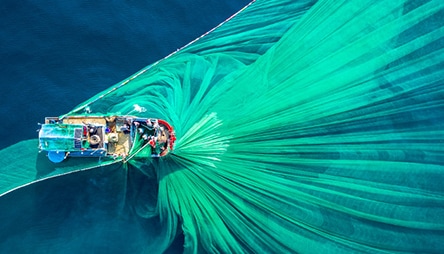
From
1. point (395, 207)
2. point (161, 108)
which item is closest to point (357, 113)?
point (395, 207)

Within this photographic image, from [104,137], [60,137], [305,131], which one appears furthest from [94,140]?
[305,131]

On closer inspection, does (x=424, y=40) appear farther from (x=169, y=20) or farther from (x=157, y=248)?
(x=157, y=248)

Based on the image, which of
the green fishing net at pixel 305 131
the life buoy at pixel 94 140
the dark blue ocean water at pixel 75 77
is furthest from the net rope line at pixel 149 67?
the life buoy at pixel 94 140

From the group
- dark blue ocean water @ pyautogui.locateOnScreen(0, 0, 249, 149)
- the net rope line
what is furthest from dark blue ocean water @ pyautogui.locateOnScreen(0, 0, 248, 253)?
the net rope line

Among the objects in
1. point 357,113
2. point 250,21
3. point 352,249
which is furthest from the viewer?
point 250,21

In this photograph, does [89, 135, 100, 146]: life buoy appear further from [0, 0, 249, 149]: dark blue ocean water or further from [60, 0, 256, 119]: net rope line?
[0, 0, 249, 149]: dark blue ocean water

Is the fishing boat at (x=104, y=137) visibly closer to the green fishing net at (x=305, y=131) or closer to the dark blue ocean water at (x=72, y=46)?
the green fishing net at (x=305, y=131)
